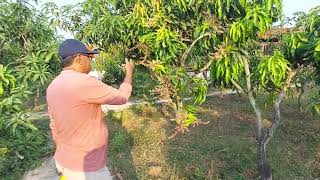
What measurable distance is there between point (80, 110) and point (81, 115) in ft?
0.14

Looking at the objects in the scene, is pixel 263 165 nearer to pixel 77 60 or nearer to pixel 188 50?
pixel 188 50

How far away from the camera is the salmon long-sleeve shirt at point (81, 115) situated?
328 centimetres

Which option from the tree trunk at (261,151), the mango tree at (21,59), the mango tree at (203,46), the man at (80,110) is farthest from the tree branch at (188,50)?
the man at (80,110)

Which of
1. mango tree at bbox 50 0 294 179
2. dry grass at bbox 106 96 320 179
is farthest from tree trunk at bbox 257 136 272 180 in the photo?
dry grass at bbox 106 96 320 179

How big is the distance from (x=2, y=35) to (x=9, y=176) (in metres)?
1.98

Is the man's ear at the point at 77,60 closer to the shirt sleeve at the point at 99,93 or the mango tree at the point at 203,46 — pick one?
the shirt sleeve at the point at 99,93

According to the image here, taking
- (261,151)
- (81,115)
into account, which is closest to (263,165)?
(261,151)

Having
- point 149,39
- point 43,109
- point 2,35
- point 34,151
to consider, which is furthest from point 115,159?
point 43,109

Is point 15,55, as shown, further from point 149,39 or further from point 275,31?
Answer: point 275,31

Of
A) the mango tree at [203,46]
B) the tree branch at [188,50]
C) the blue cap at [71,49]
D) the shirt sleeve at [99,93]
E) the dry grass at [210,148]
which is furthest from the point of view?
the dry grass at [210,148]

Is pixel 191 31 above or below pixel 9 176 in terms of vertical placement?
above

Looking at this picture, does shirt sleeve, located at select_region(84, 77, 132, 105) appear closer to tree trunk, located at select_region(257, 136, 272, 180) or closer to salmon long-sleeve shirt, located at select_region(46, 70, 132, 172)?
salmon long-sleeve shirt, located at select_region(46, 70, 132, 172)

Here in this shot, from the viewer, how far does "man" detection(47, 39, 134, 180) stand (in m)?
3.29

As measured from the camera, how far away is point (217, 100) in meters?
11.9
